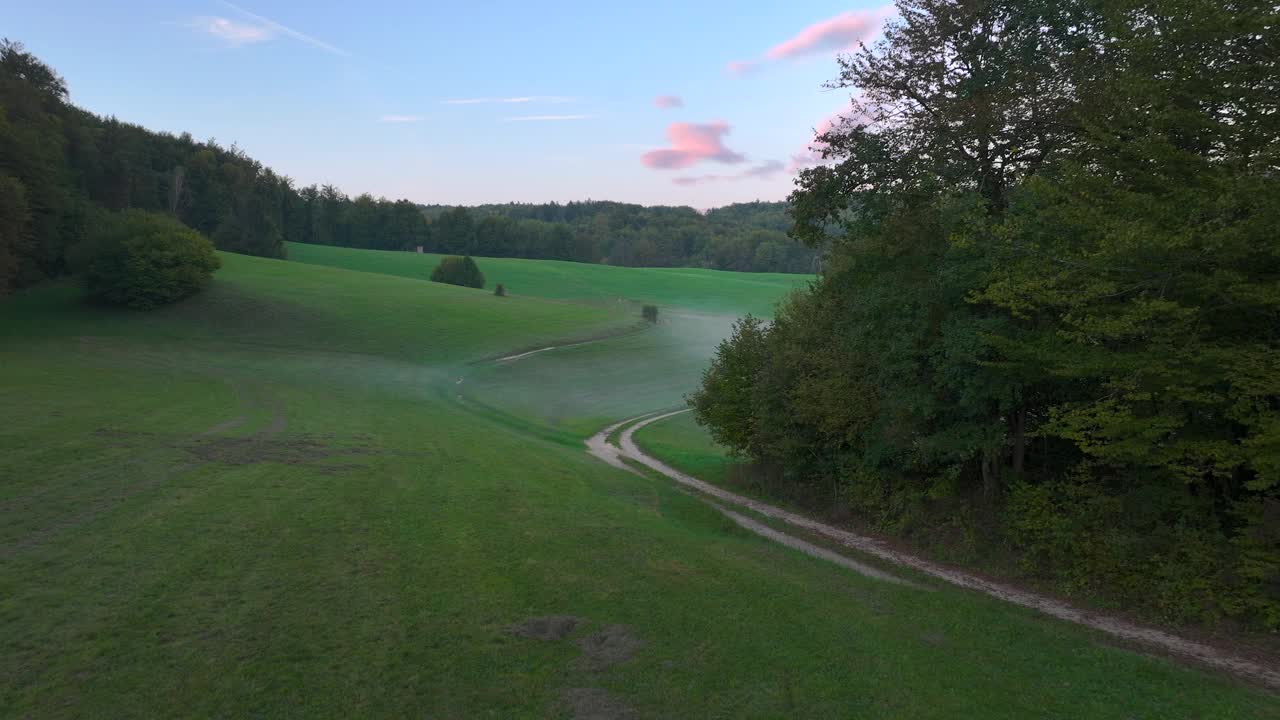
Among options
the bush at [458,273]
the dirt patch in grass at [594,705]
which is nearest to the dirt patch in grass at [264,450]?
the dirt patch in grass at [594,705]

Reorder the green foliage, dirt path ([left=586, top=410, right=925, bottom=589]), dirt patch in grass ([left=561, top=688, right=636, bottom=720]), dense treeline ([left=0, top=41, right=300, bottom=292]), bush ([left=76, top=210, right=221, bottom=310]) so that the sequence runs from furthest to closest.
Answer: bush ([left=76, top=210, right=221, bottom=310])
dense treeline ([left=0, top=41, right=300, bottom=292])
the green foliage
dirt path ([left=586, top=410, right=925, bottom=589])
dirt patch in grass ([left=561, top=688, right=636, bottom=720])

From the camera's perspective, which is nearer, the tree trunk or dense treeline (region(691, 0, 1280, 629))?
dense treeline (region(691, 0, 1280, 629))

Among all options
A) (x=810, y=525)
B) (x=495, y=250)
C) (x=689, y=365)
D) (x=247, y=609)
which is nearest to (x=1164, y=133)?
(x=810, y=525)

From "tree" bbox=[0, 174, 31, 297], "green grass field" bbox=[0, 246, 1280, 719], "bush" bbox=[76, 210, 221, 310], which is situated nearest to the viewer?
"green grass field" bbox=[0, 246, 1280, 719]

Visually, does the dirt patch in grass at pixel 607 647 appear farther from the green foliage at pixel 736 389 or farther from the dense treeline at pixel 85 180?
the dense treeline at pixel 85 180

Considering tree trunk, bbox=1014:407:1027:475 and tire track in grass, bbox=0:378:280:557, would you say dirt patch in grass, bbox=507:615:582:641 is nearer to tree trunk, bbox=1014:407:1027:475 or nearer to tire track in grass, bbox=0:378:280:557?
tire track in grass, bbox=0:378:280:557

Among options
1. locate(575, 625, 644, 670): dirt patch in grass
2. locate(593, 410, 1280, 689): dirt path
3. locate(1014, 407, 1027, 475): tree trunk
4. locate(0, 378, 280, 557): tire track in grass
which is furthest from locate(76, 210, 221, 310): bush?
locate(1014, 407, 1027, 475): tree trunk

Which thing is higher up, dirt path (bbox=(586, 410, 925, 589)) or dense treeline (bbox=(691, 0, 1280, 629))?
dense treeline (bbox=(691, 0, 1280, 629))
